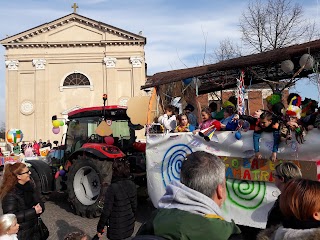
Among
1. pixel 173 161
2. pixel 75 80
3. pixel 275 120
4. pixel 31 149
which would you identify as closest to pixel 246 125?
pixel 275 120

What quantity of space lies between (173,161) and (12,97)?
30.0m

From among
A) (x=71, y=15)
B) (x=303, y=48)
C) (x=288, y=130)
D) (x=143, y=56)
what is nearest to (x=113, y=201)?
(x=288, y=130)

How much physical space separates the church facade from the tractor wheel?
25669 mm

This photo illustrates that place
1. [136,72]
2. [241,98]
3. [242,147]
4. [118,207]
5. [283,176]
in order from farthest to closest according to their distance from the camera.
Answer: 1. [136,72]
2. [241,98]
3. [242,147]
4. [118,207]
5. [283,176]

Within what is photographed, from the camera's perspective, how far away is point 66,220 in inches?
287

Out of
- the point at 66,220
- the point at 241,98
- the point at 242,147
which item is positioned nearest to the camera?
the point at 242,147

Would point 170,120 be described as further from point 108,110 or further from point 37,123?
point 37,123

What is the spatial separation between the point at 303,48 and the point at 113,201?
3.23m

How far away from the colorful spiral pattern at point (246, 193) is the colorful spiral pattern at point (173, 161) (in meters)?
1.04

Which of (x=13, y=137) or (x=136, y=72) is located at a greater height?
(x=136, y=72)

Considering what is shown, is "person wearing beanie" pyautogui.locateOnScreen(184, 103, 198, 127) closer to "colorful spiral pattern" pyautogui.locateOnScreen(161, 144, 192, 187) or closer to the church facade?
"colorful spiral pattern" pyautogui.locateOnScreen(161, 144, 192, 187)

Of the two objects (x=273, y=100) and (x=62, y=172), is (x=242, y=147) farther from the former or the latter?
(x=62, y=172)

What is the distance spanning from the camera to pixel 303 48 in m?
4.85

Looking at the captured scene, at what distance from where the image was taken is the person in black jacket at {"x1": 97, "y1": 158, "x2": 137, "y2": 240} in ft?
14.1
